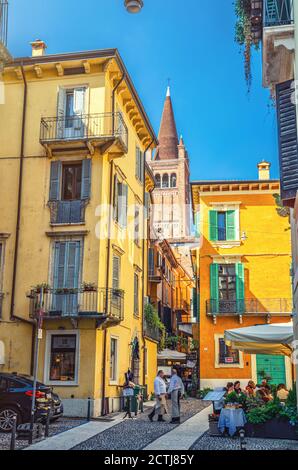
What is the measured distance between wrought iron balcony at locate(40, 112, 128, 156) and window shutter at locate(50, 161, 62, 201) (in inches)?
21.8

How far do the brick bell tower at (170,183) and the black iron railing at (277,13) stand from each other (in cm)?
8478

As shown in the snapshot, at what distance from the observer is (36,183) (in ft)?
71.9

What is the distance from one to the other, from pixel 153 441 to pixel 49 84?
1446cm

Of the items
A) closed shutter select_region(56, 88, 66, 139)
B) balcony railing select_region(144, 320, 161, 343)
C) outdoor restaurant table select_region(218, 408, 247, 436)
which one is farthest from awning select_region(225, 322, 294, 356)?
balcony railing select_region(144, 320, 161, 343)

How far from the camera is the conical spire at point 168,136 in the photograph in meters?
106

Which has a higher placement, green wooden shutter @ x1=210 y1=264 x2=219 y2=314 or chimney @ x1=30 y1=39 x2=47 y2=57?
chimney @ x1=30 y1=39 x2=47 y2=57

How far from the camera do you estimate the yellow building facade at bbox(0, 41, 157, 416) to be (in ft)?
66.1

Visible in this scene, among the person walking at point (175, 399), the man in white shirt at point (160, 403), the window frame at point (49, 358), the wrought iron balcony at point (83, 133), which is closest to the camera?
the person walking at point (175, 399)

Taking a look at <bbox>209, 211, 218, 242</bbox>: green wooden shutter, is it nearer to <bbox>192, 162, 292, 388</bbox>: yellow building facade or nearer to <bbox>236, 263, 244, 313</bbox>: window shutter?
<bbox>192, 162, 292, 388</bbox>: yellow building facade

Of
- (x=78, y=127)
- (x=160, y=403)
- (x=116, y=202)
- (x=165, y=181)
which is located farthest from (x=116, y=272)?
(x=165, y=181)

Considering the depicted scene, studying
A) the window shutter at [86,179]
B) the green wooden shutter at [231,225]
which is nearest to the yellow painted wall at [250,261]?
the green wooden shutter at [231,225]

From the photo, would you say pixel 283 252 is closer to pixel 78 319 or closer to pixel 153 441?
pixel 78 319

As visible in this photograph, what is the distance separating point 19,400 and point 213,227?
782 inches

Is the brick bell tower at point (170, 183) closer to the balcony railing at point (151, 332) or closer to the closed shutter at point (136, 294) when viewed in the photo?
the balcony railing at point (151, 332)
